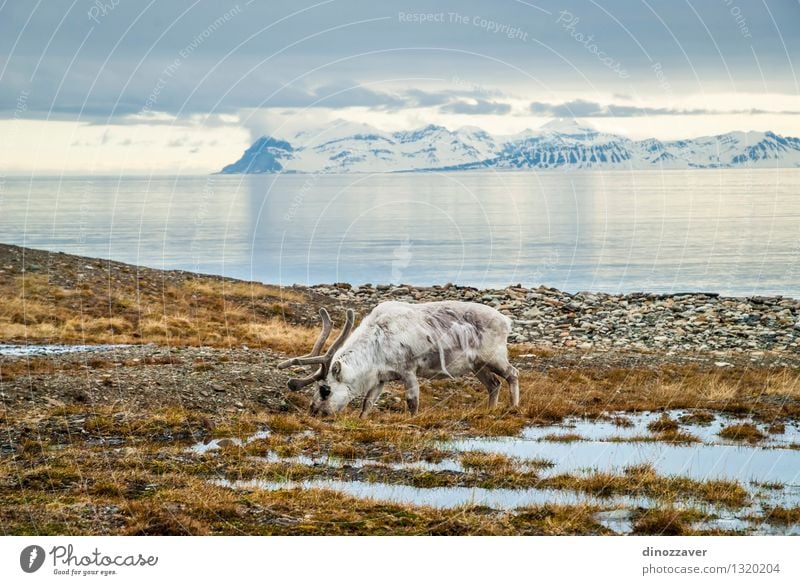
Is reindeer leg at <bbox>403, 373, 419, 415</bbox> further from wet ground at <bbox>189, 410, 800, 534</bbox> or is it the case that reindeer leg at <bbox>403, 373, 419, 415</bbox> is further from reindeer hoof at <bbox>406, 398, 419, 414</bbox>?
wet ground at <bbox>189, 410, 800, 534</bbox>

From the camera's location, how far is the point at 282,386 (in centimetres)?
2423

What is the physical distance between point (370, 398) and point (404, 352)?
118 centimetres

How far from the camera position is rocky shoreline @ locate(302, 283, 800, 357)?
3831cm

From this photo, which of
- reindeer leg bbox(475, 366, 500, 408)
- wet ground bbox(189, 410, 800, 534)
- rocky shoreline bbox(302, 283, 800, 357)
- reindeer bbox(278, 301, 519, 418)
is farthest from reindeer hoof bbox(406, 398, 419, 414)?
rocky shoreline bbox(302, 283, 800, 357)

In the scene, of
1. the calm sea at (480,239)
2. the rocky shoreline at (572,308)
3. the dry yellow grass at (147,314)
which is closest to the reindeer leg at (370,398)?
the dry yellow grass at (147,314)

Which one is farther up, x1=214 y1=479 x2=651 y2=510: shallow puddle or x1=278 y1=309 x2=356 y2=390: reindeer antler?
x1=278 y1=309 x2=356 y2=390: reindeer antler

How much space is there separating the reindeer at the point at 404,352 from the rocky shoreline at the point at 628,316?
52.5 feet

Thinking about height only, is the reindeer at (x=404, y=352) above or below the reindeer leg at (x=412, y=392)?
above

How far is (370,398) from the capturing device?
812 inches

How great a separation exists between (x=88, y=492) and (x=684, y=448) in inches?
410

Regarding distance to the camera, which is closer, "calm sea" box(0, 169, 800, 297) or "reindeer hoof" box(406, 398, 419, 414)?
"reindeer hoof" box(406, 398, 419, 414)

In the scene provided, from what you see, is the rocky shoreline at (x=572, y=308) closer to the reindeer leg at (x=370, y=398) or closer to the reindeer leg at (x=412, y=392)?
the reindeer leg at (x=412, y=392)

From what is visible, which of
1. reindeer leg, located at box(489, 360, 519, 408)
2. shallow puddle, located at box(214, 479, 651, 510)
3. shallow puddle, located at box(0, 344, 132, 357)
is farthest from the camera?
shallow puddle, located at box(0, 344, 132, 357)

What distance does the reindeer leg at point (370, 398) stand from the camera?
20.2 m
